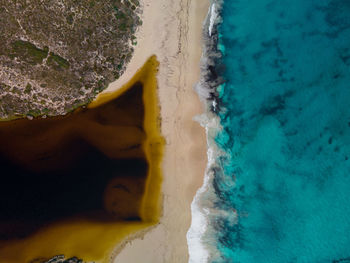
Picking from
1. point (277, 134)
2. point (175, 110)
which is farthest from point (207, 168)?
point (277, 134)

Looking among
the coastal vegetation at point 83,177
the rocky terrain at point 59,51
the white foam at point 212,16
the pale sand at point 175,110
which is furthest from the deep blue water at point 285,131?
the rocky terrain at point 59,51

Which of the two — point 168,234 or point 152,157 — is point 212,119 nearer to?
point 152,157

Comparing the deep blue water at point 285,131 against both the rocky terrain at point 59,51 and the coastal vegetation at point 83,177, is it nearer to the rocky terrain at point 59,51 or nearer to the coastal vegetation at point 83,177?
the coastal vegetation at point 83,177

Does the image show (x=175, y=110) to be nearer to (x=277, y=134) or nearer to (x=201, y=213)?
(x=277, y=134)

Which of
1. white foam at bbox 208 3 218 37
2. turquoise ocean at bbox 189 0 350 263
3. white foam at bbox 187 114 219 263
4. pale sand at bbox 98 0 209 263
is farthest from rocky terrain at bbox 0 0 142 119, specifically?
white foam at bbox 187 114 219 263

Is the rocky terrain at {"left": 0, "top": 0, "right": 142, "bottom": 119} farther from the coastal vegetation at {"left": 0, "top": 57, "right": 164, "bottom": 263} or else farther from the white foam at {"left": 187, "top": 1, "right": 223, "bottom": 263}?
the white foam at {"left": 187, "top": 1, "right": 223, "bottom": 263}

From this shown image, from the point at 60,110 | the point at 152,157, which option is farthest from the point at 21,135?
the point at 152,157
